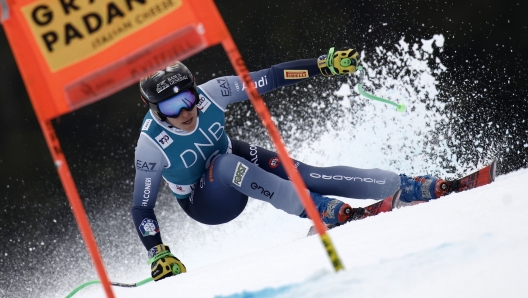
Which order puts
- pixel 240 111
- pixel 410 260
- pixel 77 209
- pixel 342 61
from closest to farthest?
1. pixel 410 260
2. pixel 77 209
3. pixel 342 61
4. pixel 240 111

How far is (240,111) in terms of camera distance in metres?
6.22

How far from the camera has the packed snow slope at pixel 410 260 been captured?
5.74ft

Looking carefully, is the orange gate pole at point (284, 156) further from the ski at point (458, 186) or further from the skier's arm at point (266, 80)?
the skier's arm at point (266, 80)

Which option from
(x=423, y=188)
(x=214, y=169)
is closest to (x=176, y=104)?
(x=214, y=169)

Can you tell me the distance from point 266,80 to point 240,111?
2.47 metres

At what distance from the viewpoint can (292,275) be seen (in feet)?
7.26

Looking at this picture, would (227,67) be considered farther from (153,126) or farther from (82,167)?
(153,126)

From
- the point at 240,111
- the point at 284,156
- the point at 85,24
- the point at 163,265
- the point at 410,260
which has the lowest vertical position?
the point at 410,260

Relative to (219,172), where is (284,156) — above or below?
below

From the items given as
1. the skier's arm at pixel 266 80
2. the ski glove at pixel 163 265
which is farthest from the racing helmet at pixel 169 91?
the ski glove at pixel 163 265

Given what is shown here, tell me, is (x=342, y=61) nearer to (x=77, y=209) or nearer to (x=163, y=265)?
(x=163, y=265)

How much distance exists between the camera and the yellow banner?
2.11 m

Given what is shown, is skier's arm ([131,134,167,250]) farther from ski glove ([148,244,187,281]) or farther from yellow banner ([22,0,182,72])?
yellow banner ([22,0,182,72])

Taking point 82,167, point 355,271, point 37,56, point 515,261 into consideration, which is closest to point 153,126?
point 37,56
